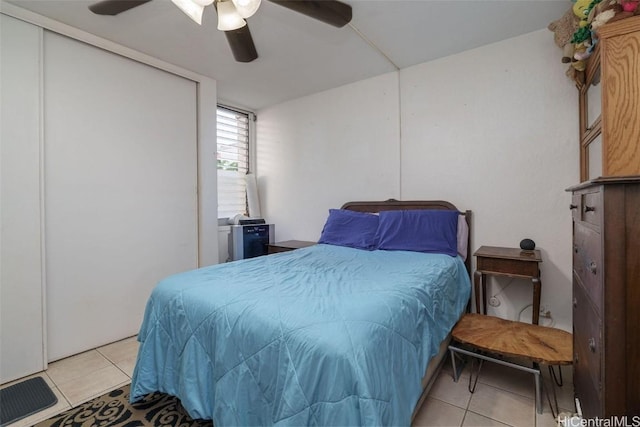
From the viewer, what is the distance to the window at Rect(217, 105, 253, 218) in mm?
3877

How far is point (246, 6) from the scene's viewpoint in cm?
157

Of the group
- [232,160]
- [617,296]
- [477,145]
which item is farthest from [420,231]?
[232,160]

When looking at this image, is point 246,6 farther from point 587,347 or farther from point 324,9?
point 587,347

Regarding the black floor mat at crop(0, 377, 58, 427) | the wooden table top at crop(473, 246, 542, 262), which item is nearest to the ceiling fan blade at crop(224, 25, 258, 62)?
the wooden table top at crop(473, 246, 542, 262)

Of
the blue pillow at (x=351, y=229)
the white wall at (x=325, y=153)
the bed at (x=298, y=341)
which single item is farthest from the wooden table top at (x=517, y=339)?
the white wall at (x=325, y=153)

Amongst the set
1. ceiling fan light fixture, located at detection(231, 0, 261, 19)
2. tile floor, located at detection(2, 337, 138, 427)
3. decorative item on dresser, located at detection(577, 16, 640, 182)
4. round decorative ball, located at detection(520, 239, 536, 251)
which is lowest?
tile floor, located at detection(2, 337, 138, 427)

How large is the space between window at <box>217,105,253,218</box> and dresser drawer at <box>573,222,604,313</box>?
354 centimetres

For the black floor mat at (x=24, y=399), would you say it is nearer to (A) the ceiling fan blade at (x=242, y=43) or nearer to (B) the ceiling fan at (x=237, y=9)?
(B) the ceiling fan at (x=237, y=9)

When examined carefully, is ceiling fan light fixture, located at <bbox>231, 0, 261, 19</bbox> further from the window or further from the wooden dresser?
the window

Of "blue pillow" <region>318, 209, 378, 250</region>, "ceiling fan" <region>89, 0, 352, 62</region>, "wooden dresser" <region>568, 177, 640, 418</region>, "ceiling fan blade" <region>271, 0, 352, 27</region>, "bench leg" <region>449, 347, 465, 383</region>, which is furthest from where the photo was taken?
"blue pillow" <region>318, 209, 378, 250</region>

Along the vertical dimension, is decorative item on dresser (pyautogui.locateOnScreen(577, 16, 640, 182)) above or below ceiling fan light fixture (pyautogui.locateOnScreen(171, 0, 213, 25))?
below

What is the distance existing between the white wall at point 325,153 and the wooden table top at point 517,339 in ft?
4.94

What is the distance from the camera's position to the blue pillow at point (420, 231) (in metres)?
2.47

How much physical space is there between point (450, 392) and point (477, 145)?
78.1 inches
